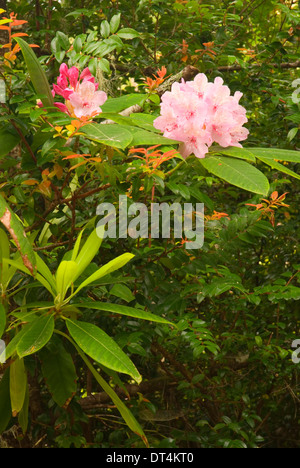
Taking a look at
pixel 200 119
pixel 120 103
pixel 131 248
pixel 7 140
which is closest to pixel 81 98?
pixel 120 103

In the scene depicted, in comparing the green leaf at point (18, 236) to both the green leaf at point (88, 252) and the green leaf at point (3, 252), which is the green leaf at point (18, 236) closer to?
the green leaf at point (88, 252)

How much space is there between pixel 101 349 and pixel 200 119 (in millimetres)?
469

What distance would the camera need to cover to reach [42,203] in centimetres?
190

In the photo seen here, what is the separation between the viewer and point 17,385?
1.23 meters

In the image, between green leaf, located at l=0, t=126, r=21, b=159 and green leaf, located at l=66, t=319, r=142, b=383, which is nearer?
green leaf, located at l=66, t=319, r=142, b=383

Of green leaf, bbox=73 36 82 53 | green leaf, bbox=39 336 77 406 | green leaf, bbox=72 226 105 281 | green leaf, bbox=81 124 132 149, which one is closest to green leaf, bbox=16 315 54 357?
green leaf, bbox=72 226 105 281

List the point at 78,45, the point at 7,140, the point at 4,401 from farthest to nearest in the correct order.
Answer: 1. the point at 78,45
2. the point at 4,401
3. the point at 7,140

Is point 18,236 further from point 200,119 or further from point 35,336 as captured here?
point 200,119

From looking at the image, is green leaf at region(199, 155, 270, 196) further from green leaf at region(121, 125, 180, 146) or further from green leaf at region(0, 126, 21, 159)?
green leaf at region(0, 126, 21, 159)

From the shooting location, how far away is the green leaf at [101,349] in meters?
0.96

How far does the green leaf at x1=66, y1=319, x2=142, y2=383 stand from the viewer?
3.15 ft

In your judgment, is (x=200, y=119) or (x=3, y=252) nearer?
(x=200, y=119)

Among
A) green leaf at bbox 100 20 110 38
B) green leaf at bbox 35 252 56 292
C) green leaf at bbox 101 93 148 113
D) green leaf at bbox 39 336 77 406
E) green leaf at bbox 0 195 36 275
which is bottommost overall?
green leaf at bbox 39 336 77 406

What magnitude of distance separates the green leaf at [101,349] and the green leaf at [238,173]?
0.39m
